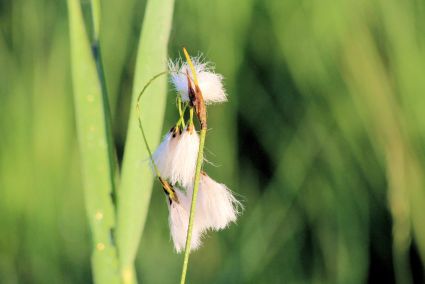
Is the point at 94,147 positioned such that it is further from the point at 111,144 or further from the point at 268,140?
the point at 268,140

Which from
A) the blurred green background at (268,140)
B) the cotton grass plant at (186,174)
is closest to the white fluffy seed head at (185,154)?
the cotton grass plant at (186,174)

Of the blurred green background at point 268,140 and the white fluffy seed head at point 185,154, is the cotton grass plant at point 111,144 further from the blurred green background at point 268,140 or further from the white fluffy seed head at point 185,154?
the blurred green background at point 268,140

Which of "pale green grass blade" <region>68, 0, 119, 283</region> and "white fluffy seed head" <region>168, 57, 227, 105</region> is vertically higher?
"white fluffy seed head" <region>168, 57, 227, 105</region>

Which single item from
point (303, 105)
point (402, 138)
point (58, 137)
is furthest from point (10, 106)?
point (402, 138)

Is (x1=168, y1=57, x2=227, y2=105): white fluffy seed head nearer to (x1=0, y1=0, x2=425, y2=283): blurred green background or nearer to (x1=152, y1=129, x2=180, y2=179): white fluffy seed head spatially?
(x1=152, y1=129, x2=180, y2=179): white fluffy seed head

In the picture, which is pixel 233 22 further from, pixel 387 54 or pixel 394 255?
pixel 394 255

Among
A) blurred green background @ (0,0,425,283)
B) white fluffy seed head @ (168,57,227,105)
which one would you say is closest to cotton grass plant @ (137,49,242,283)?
white fluffy seed head @ (168,57,227,105)
